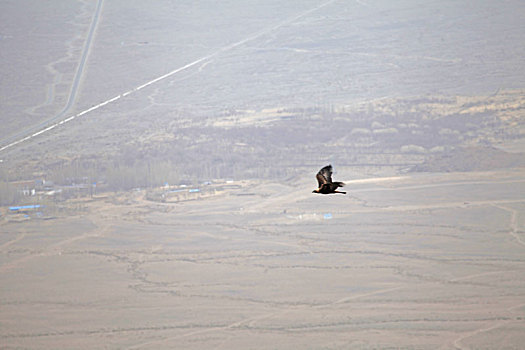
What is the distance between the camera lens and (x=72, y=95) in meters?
74.4

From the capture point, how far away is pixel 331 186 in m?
8.18

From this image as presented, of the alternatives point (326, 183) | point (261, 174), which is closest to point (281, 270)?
point (261, 174)

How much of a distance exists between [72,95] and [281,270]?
34.6m

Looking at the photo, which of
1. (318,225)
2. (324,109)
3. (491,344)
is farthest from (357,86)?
(491,344)

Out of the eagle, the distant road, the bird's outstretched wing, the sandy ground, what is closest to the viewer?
the eagle

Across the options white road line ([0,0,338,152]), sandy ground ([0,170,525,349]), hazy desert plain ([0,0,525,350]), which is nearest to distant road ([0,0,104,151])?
hazy desert plain ([0,0,525,350])

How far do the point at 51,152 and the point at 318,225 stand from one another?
21.6 m

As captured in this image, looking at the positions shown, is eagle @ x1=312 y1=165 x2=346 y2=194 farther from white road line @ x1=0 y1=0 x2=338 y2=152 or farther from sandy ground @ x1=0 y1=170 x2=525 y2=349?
white road line @ x1=0 y1=0 x2=338 y2=152

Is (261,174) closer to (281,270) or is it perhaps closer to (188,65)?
(281,270)

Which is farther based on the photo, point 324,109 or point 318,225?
point 324,109

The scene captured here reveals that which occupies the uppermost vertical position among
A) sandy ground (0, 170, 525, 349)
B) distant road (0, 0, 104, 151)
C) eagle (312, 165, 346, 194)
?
distant road (0, 0, 104, 151)

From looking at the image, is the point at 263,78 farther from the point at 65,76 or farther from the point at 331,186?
the point at 331,186

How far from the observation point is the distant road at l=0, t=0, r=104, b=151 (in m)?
64.9

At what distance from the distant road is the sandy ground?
408 inches
